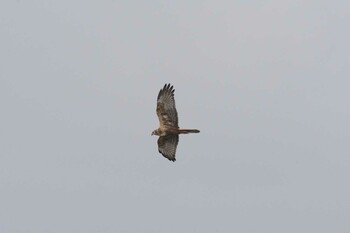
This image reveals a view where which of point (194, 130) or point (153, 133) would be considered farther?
point (153, 133)

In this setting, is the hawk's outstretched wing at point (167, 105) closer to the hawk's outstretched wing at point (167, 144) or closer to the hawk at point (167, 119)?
the hawk at point (167, 119)

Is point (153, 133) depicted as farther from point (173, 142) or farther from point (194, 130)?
point (194, 130)

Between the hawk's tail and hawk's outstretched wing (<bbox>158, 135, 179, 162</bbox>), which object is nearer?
the hawk's tail

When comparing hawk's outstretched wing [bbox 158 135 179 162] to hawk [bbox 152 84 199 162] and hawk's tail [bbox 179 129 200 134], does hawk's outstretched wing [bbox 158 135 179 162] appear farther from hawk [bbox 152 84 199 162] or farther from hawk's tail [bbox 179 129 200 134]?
hawk's tail [bbox 179 129 200 134]

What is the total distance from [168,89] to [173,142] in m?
3.34

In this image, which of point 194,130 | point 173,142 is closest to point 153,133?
point 173,142

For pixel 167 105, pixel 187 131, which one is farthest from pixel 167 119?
pixel 187 131

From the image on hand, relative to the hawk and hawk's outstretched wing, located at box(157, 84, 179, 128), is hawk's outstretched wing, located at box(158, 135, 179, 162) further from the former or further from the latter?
hawk's outstretched wing, located at box(157, 84, 179, 128)

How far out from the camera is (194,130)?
31469mm

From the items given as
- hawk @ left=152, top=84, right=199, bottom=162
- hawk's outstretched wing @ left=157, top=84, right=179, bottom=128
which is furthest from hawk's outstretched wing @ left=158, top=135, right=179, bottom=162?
hawk's outstretched wing @ left=157, top=84, right=179, bottom=128

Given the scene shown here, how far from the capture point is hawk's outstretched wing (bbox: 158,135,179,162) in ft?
111

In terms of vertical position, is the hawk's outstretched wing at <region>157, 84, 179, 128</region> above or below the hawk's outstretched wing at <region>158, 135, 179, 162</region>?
above

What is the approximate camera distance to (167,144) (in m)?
34.1

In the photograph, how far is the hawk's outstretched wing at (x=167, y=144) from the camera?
3391 cm
